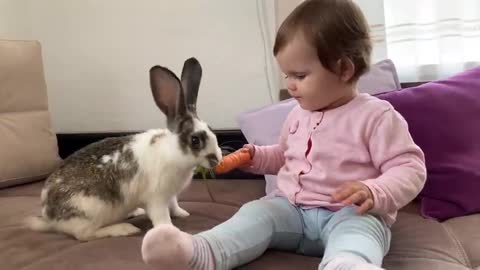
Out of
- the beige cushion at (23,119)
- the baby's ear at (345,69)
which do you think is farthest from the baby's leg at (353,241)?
the beige cushion at (23,119)

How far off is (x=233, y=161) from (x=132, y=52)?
38.8 inches

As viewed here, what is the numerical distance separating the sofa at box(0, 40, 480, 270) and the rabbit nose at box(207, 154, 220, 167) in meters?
0.17

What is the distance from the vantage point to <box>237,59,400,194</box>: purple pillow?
4.60 feet

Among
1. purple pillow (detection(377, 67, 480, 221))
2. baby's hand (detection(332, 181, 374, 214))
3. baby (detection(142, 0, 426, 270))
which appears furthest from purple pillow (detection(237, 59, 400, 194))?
baby's hand (detection(332, 181, 374, 214))

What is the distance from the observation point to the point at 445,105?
1274mm

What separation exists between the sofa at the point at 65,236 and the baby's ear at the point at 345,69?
1.10 ft

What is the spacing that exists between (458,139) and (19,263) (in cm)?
98

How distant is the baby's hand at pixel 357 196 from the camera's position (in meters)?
0.88

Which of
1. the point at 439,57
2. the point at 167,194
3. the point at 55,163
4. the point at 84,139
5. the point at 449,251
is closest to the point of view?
the point at 449,251

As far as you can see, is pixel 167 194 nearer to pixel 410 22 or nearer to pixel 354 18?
pixel 354 18

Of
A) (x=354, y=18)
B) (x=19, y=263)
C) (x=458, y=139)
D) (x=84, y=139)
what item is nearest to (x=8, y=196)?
(x=84, y=139)

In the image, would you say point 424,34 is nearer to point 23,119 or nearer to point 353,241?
point 353,241

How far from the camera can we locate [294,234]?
3.40 ft

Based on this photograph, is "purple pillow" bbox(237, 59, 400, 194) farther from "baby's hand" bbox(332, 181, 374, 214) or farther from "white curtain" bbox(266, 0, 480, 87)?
"baby's hand" bbox(332, 181, 374, 214)
